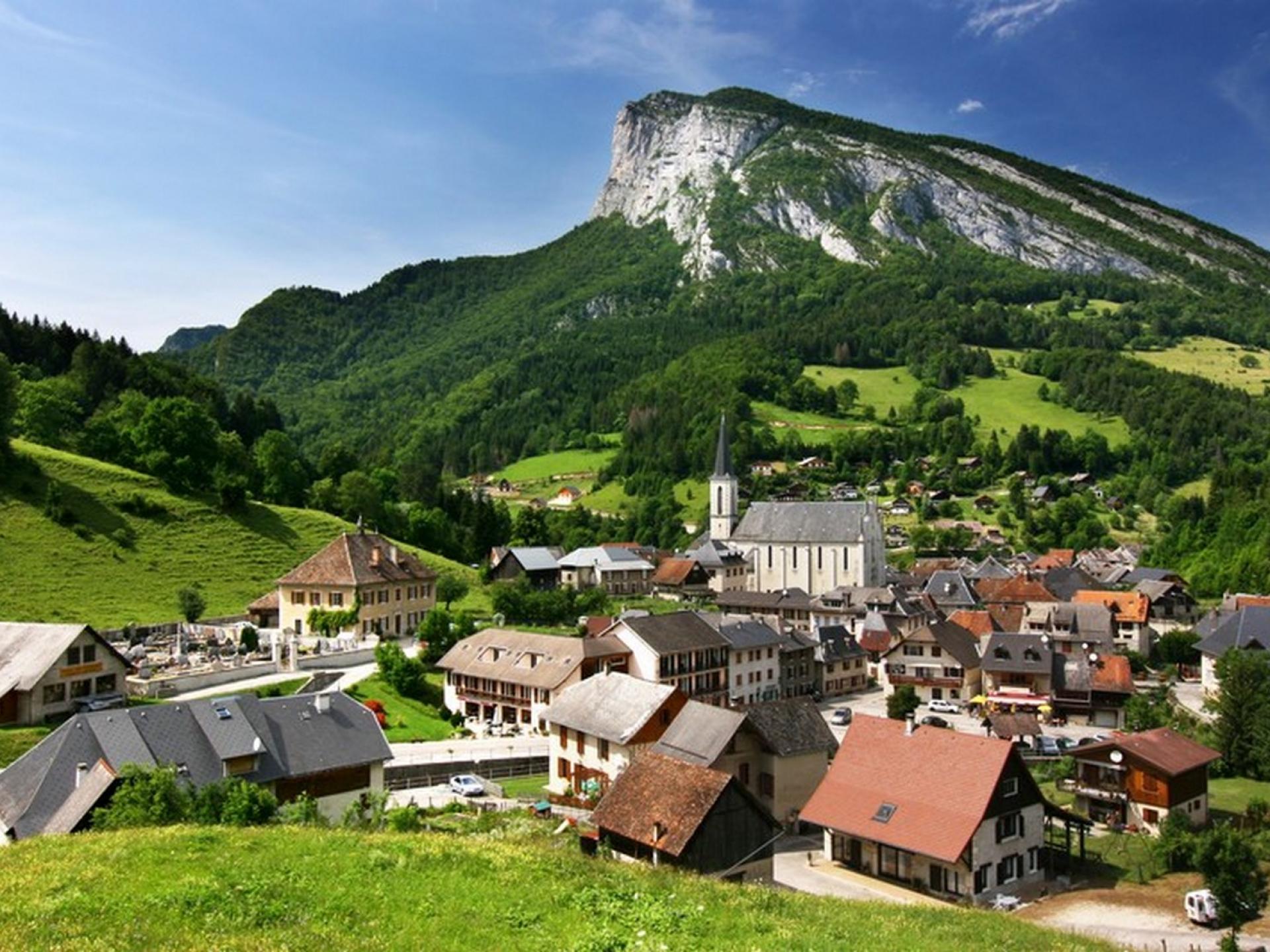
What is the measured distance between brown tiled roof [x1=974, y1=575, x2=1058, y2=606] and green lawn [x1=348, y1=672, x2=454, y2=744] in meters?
54.6

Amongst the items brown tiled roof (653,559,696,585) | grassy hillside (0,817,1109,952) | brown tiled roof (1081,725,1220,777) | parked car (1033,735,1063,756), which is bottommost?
parked car (1033,735,1063,756)

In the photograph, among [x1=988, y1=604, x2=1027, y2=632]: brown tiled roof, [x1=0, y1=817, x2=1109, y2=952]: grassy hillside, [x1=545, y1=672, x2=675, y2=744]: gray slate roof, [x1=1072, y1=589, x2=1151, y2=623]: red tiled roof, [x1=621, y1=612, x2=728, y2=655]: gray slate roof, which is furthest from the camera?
[x1=1072, y1=589, x2=1151, y2=623]: red tiled roof

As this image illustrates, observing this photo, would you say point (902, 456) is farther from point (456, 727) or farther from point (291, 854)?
point (291, 854)

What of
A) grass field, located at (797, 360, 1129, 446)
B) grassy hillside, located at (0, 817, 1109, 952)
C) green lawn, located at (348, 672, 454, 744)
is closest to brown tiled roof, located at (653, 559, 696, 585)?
green lawn, located at (348, 672, 454, 744)

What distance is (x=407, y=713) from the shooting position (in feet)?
167

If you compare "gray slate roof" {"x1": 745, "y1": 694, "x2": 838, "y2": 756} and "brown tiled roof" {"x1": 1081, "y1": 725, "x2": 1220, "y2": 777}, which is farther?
"brown tiled roof" {"x1": 1081, "y1": 725, "x2": 1220, "y2": 777}

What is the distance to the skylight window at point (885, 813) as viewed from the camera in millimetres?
34469

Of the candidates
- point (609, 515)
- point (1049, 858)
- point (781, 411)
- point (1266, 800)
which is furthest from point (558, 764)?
point (781, 411)

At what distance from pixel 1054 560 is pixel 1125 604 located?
109 feet

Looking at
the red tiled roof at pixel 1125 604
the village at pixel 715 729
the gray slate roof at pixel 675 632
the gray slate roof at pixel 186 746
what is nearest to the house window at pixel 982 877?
the village at pixel 715 729

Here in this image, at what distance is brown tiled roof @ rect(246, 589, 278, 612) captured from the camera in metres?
65.1

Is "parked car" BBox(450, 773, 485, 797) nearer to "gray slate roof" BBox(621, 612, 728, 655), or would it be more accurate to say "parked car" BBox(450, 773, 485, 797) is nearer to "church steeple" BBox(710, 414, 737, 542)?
"gray slate roof" BBox(621, 612, 728, 655)

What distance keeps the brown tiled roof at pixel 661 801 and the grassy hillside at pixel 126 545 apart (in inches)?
1553

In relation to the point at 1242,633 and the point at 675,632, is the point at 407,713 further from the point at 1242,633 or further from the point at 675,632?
the point at 1242,633
